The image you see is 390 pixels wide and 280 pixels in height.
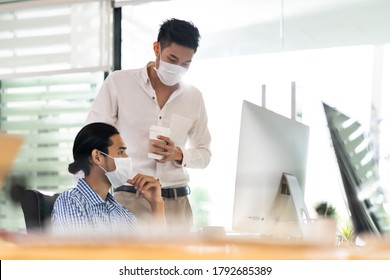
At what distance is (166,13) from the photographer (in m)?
2.31

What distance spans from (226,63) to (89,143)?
113 cm

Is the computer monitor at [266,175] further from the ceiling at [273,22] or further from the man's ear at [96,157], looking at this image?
the ceiling at [273,22]

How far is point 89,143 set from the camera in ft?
3.95

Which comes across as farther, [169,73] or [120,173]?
[169,73]

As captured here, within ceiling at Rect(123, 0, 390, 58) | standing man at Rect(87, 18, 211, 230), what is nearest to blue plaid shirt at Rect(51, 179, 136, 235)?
standing man at Rect(87, 18, 211, 230)

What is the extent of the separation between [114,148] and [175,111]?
270 mm

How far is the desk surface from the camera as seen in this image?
2.08 feet

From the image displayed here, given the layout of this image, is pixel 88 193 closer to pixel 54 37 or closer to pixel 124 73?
pixel 124 73

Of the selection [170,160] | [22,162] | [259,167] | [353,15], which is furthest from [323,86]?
→ [259,167]

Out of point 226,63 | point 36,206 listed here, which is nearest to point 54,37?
point 226,63

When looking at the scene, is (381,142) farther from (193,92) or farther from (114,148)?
(114,148)

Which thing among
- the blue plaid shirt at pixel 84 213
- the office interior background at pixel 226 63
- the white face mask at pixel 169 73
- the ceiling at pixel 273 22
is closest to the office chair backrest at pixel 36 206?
the blue plaid shirt at pixel 84 213

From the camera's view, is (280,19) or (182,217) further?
(280,19)

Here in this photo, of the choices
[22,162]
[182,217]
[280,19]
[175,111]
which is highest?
[280,19]
